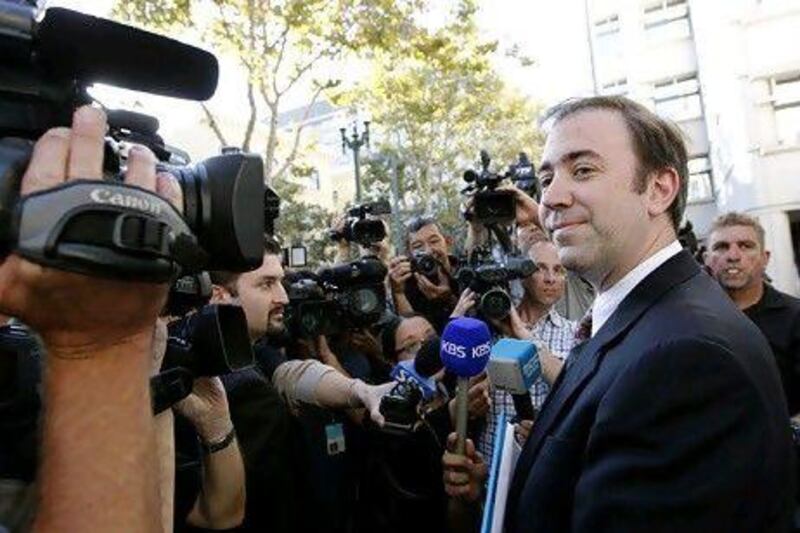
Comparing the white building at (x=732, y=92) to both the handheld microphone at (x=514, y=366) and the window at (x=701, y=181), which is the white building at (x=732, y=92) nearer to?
the window at (x=701, y=181)

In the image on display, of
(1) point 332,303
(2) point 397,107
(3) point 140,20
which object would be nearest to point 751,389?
(1) point 332,303

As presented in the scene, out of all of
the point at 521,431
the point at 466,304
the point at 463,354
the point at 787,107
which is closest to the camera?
the point at 521,431

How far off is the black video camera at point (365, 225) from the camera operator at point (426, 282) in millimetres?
207

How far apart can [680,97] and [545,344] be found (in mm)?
19783

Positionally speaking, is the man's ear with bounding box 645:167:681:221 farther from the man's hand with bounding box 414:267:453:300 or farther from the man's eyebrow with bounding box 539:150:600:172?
the man's hand with bounding box 414:267:453:300

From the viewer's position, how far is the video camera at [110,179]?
2.31 ft

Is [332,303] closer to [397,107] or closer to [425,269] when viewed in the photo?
[425,269]

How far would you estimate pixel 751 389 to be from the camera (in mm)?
1275

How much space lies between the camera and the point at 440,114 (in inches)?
750

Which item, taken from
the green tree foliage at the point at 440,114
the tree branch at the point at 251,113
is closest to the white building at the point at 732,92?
the green tree foliage at the point at 440,114

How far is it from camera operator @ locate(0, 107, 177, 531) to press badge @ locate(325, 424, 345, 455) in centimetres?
233

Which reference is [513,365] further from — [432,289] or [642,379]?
[432,289]

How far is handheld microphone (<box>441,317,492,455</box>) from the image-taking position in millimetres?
2191

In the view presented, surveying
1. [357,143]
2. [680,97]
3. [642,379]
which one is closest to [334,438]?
[642,379]
